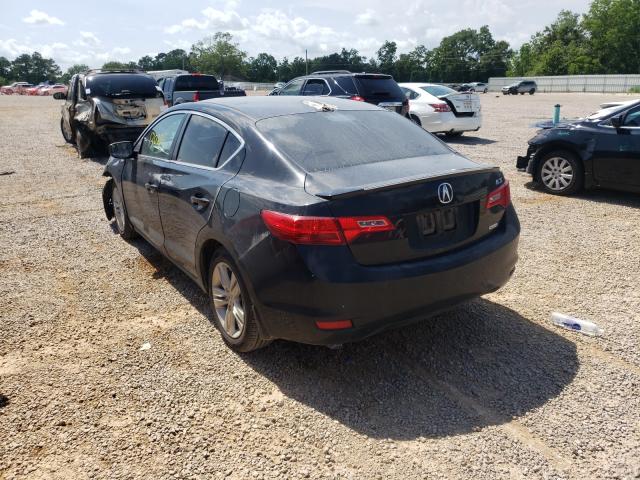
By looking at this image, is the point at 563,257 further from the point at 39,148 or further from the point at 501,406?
the point at 39,148

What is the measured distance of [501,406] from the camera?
118 inches

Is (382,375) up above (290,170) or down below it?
below

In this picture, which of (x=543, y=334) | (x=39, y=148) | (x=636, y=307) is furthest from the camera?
(x=39, y=148)

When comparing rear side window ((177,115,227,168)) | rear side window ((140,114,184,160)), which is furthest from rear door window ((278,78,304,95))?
rear side window ((177,115,227,168))

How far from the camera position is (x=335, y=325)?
9.50ft

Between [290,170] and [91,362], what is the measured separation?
1.84m

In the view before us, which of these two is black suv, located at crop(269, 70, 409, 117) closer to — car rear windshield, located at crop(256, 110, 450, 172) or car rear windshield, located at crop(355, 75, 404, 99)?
car rear windshield, located at crop(355, 75, 404, 99)

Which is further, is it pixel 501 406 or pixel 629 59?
pixel 629 59

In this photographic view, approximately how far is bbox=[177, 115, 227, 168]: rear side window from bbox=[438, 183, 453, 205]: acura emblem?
1574 mm

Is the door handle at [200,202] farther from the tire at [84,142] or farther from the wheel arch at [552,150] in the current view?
the tire at [84,142]

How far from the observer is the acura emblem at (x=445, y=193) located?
308 cm

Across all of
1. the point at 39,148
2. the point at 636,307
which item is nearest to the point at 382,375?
the point at 636,307

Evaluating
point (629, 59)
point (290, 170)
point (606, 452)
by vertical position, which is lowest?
point (606, 452)

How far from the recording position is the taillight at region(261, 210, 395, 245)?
2.82 m
